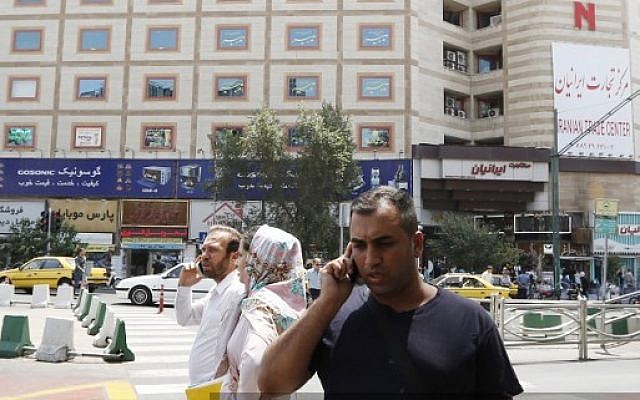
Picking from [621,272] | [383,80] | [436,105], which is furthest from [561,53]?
[621,272]

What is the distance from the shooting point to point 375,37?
116 ft

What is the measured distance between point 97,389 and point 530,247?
99.7 ft

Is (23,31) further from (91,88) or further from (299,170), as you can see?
(299,170)

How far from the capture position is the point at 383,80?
34.9 meters

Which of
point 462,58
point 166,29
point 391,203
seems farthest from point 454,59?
point 391,203

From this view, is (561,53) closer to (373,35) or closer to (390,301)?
(373,35)

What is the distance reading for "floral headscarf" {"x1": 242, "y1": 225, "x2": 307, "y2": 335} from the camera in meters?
Answer: 2.48

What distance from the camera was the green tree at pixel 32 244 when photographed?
29.6m

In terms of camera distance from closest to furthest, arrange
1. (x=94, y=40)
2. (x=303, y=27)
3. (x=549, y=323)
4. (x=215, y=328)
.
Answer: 1. (x=215, y=328)
2. (x=549, y=323)
3. (x=303, y=27)
4. (x=94, y=40)

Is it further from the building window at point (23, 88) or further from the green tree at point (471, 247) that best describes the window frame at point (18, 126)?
the green tree at point (471, 247)

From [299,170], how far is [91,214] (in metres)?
13.1

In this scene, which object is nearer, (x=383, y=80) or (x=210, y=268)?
(x=210, y=268)

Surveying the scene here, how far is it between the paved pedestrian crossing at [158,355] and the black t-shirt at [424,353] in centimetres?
574

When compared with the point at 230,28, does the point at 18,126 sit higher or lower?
lower
